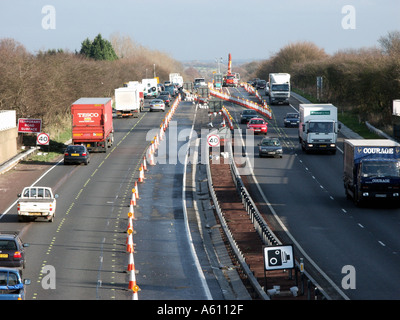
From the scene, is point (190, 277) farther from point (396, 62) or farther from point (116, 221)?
point (396, 62)

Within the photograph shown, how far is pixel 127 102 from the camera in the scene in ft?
267

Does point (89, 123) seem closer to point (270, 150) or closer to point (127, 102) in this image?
point (270, 150)

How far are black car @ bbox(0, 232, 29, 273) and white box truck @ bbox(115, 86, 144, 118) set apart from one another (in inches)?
2136

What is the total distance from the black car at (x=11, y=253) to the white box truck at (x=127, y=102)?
178ft

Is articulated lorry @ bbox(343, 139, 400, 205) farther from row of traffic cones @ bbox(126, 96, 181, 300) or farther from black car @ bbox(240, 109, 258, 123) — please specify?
black car @ bbox(240, 109, 258, 123)

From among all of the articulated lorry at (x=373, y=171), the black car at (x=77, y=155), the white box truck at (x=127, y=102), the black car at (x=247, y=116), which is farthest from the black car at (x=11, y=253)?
the white box truck at (x=127, y=102)

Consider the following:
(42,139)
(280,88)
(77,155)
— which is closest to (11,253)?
(77,155)

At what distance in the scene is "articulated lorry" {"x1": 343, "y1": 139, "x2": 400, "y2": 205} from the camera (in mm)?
37219

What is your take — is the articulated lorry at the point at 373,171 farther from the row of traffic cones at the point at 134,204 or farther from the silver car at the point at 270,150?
the silver car at the point at 270,150

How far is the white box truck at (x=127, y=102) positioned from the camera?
79938 mm

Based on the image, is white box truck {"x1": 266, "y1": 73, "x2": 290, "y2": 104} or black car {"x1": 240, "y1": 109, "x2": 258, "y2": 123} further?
white box truck {"x1": 266, "y1": 73, "x2": 290, "y2": 104}

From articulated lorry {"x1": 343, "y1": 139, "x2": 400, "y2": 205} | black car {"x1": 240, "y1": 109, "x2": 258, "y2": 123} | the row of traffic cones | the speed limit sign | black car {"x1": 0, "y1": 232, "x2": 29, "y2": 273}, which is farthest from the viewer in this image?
black car {"x1": 240, "y1": 109, "x2": 258, "y2": 123}

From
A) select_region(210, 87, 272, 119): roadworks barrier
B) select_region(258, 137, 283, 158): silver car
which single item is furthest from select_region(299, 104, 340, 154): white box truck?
select_region(210, 87, 272, 119): roadworks barrier

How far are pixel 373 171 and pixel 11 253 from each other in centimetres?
1903
